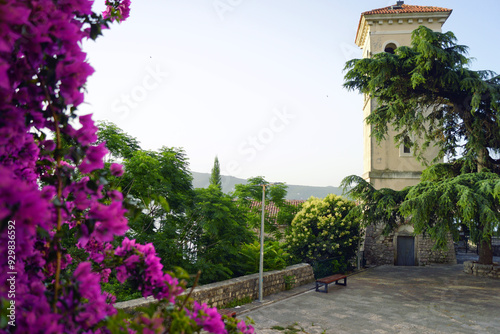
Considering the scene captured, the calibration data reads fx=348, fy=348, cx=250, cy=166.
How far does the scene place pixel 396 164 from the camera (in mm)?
21438

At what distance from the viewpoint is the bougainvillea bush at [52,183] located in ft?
4.44

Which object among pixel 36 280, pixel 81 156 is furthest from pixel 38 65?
pixel 36 280

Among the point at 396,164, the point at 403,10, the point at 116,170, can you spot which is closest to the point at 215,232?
the point at 116,170

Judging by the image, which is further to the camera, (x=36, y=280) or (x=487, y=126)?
(x=487, y=126)

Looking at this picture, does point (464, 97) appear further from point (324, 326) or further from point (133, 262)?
point (133, 262)

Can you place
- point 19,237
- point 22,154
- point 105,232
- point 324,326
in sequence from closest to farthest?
point 19,237 → point 105,232 → point 22,154 → point 324,326

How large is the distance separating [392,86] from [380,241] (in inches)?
380

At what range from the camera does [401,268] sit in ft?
64.5

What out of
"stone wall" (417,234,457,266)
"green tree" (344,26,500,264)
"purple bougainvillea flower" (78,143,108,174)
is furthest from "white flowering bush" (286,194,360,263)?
"purple bougainvillea flower" (78,143,108,174)

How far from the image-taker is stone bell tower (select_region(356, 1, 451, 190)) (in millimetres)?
21172

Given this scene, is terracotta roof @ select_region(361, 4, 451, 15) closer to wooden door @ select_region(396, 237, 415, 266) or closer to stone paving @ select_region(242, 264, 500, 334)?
wooden door @ select_region(396, 237, 415, 266)

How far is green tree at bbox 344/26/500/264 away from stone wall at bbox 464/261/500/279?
0.45 m

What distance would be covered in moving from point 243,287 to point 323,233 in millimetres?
7631

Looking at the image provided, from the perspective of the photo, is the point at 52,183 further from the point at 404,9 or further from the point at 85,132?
the point at 404,9
